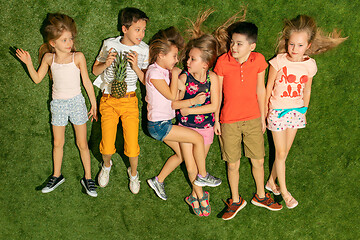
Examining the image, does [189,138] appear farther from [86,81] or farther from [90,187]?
[90,187]

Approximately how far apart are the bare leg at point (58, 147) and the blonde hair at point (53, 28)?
970mm

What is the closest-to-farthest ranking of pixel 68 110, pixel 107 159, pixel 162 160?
1. pixel 68 110
2. pixel 107 159
3. pixel 162 160

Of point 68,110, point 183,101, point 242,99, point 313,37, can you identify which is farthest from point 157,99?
point 313,37

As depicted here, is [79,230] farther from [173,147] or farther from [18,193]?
[173,147]

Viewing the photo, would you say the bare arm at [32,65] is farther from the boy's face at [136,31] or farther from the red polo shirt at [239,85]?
the red polo shirt at [239,85]

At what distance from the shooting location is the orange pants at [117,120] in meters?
4.50

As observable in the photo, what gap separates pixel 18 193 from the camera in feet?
16.8

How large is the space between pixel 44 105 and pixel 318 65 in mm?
3743

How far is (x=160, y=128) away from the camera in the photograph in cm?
444

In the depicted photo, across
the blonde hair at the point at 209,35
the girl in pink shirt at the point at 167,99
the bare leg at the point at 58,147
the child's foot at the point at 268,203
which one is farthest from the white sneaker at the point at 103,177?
the child's foot at the point at 268,203

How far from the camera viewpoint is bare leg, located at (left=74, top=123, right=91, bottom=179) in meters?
4.71

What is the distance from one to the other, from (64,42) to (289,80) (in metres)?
2.81

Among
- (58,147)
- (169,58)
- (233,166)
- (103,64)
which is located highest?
(169,58)

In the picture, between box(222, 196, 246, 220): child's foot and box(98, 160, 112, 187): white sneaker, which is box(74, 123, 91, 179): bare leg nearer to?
box(98, 160, 112, 187): white sneaker
